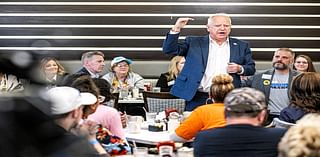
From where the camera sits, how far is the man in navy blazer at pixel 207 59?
4.51 m

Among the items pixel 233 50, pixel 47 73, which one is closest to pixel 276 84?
pixel 233 50

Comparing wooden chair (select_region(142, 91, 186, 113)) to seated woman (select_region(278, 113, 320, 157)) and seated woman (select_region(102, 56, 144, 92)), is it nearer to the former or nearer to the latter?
seated woman (select_region(102, 56, 144, 92))

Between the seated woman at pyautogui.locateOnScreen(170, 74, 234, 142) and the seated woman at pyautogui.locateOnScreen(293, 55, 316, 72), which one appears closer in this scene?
the seated woman at pyautogui.locateOnScreen(170, 74, 234, 142)

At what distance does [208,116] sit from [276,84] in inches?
80.8

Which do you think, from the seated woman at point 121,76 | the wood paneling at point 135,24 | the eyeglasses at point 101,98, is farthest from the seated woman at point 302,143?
the wood paneling at point 135,24

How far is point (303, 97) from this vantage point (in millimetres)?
3291

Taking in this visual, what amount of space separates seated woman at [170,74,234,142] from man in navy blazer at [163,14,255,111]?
1.16 m

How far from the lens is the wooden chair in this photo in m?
5.06

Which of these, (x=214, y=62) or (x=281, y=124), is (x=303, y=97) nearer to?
(x=281, y=124)

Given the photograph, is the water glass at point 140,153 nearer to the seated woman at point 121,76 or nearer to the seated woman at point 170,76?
the seated woman at point 121,76

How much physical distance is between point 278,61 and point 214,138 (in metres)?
3.07

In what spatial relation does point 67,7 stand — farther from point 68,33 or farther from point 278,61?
point 278,61

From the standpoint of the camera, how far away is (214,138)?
2.38m

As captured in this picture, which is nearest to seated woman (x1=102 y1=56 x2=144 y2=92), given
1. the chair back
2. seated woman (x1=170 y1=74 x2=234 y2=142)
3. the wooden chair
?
the wooden chair
